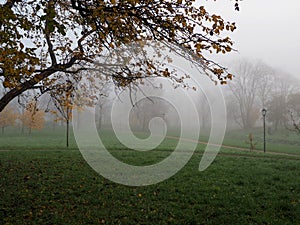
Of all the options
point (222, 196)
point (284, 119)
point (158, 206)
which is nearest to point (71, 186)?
point (158, 206)

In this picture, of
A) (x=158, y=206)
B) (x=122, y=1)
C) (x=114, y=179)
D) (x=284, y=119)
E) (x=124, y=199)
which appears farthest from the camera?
(x=284, y=119)

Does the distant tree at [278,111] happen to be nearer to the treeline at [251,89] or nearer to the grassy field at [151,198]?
the treeline at [251,89]

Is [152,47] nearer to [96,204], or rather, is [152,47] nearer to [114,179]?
[114,179]

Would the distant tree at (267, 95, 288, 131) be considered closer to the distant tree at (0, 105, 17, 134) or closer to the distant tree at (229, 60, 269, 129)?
the distant tree at (229, 60, 269, 129)

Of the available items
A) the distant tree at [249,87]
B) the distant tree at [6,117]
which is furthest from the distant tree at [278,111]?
the distant tree at [6,117]

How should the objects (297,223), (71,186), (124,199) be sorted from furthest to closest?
(71,186), (124,199), (297,223)

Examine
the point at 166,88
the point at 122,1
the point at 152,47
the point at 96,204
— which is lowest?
the point at 96,204

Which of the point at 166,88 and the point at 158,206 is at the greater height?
the point at 166,88

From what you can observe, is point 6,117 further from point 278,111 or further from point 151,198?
point 278,111

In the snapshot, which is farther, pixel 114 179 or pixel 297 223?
pixel 114 179

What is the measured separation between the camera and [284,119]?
39.1 metres

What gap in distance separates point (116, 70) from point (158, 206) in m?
4.09

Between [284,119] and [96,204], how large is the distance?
1584 inches

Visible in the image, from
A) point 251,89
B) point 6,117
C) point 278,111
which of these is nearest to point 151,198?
point 6,117
